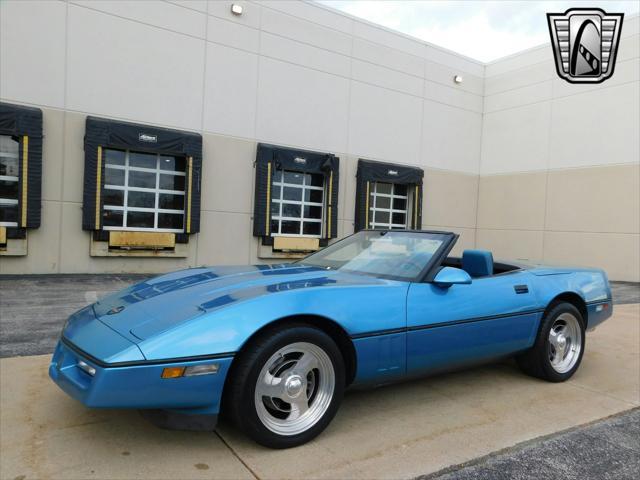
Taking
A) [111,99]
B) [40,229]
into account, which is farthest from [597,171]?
[40,229]

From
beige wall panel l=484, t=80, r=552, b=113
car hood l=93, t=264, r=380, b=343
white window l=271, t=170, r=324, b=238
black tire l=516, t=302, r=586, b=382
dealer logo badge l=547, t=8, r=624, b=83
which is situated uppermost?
dealer logo badge l=547, t=8, r=624, b=83

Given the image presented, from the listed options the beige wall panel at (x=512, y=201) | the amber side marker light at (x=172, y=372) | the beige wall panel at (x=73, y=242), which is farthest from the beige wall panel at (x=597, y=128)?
the amber side marker light at (x=172, y=372)

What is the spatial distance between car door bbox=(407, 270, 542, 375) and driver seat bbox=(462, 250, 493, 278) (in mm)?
104

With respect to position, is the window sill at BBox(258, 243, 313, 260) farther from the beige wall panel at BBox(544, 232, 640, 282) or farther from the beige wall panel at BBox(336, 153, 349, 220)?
the beige wall panel at BBox(544, 232, 640, 282)

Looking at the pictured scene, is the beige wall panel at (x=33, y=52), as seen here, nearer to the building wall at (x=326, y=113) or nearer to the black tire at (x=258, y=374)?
the building wall at (x=326, y=113)

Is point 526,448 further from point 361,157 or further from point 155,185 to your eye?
point 361,157

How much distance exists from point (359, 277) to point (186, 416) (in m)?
1.46

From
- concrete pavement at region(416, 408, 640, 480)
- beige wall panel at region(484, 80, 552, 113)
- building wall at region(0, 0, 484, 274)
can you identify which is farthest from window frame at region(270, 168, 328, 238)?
concrete pavement at region(416, 408, 640, 480)

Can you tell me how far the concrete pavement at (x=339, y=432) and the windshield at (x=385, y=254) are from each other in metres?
0.92

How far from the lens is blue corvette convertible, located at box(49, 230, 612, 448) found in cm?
228

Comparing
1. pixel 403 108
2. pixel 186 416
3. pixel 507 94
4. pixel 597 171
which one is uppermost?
pixel 507 94

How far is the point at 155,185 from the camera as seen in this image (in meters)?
10.8

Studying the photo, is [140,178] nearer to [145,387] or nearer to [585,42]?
[145,387]

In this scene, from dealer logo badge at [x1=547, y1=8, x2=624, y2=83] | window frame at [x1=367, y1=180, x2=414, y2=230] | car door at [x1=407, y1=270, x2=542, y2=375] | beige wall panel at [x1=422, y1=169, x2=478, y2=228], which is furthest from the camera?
beige wall panel at [x1=422, y1=169, x2=478, y2=228]
